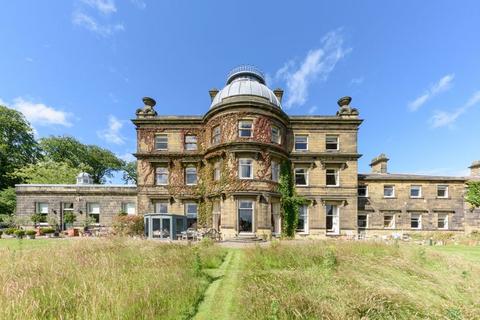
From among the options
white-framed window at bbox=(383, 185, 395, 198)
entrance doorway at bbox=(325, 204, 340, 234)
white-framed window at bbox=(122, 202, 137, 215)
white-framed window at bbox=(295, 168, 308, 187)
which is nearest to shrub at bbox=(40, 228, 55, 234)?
white-framed window at bbox=(122, 202, 137, 215)

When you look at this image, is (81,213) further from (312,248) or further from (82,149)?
(82,149)

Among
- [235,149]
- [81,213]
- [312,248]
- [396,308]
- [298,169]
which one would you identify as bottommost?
[81,213]

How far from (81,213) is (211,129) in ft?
53.4

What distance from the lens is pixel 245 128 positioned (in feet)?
63.4

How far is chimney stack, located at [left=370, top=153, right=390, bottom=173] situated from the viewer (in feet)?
81.9

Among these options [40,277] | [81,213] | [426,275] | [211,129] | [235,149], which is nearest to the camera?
[40,277]

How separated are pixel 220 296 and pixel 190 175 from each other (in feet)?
56.9

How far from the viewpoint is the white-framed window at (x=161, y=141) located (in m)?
22.4

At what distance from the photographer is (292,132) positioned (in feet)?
72.0

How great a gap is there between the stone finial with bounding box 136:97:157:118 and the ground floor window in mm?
24001

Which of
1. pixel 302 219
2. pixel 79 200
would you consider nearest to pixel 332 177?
pixel 302 219

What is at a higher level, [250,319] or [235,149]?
[235,149]

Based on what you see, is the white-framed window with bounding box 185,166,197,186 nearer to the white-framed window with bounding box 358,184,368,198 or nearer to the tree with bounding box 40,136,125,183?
the white-framed window with bounding box 358,184,368,198

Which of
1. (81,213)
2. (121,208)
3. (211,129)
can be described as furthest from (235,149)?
(81,213)
